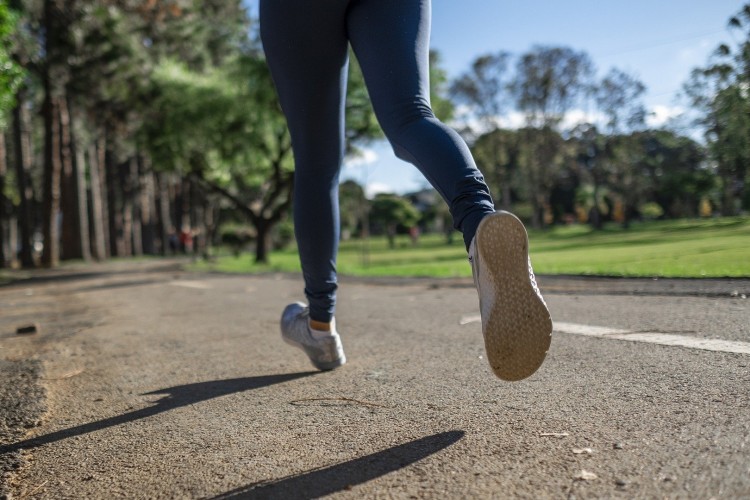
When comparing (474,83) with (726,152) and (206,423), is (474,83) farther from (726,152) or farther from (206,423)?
(206,423)

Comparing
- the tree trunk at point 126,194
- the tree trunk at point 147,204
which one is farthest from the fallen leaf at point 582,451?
the tree trunk at point 126,194

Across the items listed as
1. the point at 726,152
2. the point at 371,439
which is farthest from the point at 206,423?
the point at 726,152

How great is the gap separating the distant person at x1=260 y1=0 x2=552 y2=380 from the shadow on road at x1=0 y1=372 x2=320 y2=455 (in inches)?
8.2

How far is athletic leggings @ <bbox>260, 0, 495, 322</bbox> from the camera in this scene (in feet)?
5.25

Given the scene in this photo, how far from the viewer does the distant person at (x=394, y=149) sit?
143 cm

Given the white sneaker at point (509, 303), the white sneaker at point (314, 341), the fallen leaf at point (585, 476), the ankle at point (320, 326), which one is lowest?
the fallen leaf at point (585, 476)

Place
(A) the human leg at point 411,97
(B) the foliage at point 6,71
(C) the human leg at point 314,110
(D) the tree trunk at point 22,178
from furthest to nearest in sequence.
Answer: (D) the tree trunk at point 22,178 < (B) the foliage at point 6,71 < (C) the human leg at point 314,110 < (A) the human leg at point 411,97

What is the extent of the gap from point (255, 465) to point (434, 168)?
826 mm

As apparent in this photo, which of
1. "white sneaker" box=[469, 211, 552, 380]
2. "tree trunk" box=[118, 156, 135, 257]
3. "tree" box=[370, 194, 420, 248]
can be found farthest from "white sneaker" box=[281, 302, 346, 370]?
"tree" box=[370, 194, 420, 248]

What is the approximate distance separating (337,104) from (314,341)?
0.85 meters

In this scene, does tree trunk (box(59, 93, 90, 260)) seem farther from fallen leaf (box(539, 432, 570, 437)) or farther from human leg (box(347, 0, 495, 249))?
fallen leaf (box(539, 432, 570, 437))

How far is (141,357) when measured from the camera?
2936 mm

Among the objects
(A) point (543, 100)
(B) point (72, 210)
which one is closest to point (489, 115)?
(A) point (543, 100)

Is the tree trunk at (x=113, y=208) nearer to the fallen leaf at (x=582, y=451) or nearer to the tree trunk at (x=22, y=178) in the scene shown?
the tree trunk at (x=22, y=178)
